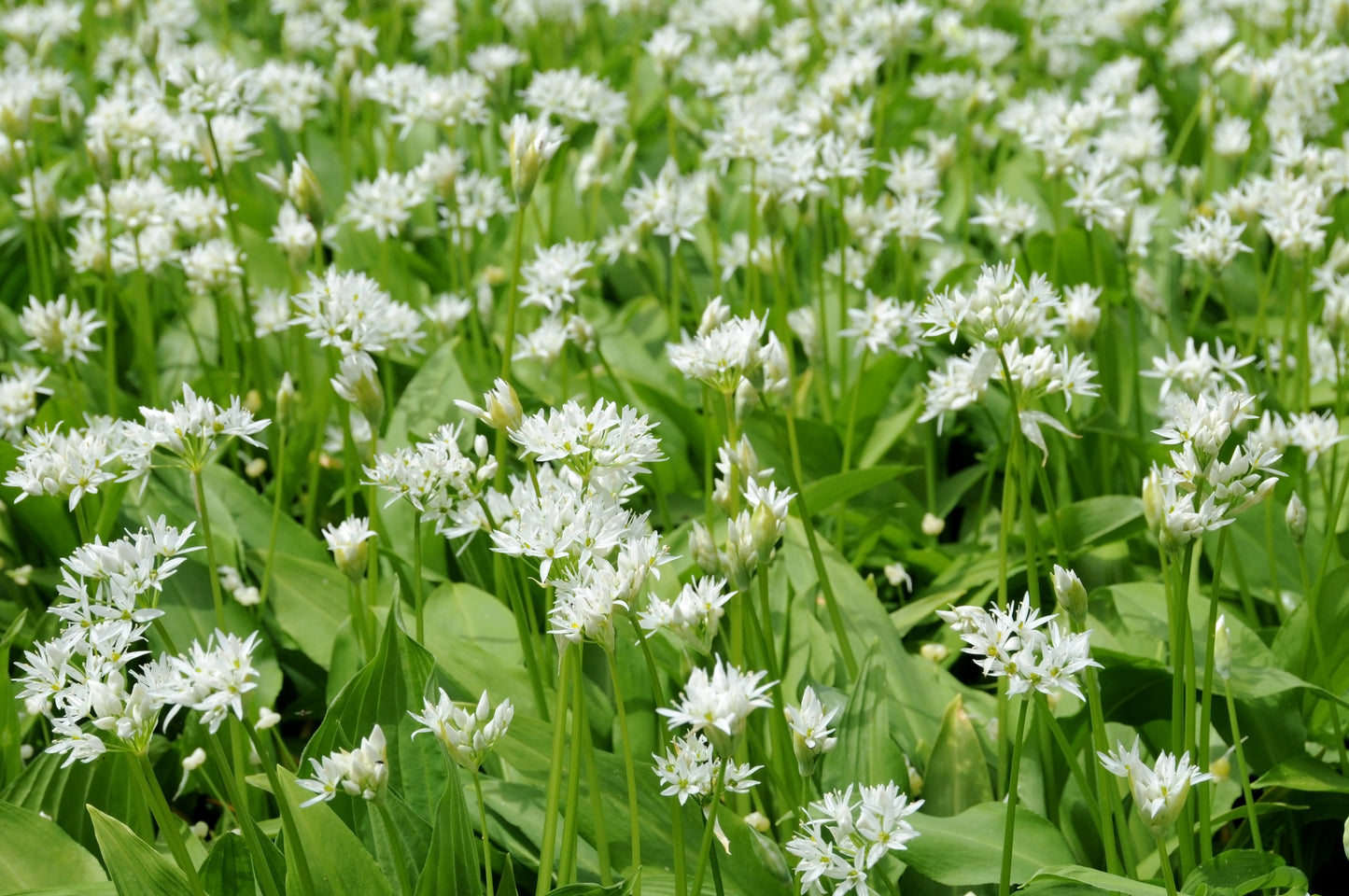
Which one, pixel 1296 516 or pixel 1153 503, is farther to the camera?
pixel 1296 516

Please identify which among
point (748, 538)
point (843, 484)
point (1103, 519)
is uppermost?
point (748, 538)

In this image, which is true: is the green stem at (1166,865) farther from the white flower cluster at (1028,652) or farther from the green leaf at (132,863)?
the green leaf at (132,863)

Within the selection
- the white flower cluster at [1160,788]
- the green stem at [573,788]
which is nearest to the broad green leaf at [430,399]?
the green stem at [573,788]

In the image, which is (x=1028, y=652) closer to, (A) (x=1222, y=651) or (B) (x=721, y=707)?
(B) (x=721, y=707)

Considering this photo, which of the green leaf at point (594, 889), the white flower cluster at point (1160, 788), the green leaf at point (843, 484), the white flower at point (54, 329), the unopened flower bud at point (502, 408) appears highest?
the unopened flower bud at point (502, 408)

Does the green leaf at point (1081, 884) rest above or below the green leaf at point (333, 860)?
below

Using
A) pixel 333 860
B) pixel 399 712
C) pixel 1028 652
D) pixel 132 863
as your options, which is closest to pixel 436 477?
pixel 399 712

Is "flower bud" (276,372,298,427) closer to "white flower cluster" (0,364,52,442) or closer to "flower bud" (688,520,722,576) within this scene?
"white flower cluster" (0,364,52,442)
